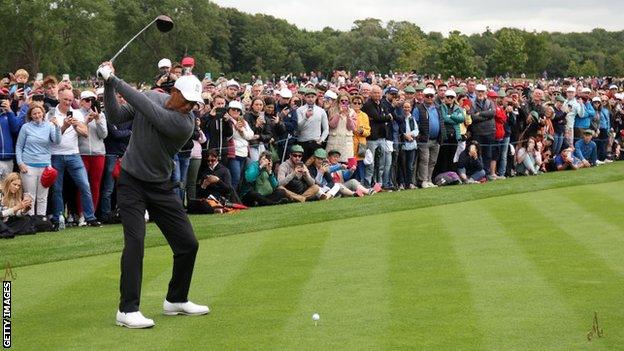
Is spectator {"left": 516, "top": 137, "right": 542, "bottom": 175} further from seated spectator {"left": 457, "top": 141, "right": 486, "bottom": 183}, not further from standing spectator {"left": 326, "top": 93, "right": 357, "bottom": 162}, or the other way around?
standing spectator {"left": 326, "top": 93, "right": 357, "bottom": 162}

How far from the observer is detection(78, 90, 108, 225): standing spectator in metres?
17.2

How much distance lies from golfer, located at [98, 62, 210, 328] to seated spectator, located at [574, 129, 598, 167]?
2218 centimetres

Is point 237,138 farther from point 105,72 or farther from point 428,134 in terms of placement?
point 105,72

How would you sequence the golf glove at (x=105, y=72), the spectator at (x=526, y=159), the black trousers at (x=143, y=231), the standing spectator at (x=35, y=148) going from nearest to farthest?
Answer: 1. the golf glove at (x=105, y=72)
2. the black trousers at (x=143, y=231)
3. the standing spectator at (x=35, y=148)
4. the spectator at (x=526, y=159)

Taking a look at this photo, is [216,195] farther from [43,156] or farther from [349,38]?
[349,38]

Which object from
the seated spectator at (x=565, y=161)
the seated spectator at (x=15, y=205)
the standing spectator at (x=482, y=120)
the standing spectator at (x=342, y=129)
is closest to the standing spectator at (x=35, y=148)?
the seated spectator at (x=15, y=205)

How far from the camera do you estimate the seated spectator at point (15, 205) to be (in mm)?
16281

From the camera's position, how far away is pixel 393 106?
2356 cm

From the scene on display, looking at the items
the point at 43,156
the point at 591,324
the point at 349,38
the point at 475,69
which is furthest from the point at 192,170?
the point at 349,38

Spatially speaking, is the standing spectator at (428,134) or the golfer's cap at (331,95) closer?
the golfer's cap at (331,95)

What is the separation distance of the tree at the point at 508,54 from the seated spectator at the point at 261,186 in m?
85.7

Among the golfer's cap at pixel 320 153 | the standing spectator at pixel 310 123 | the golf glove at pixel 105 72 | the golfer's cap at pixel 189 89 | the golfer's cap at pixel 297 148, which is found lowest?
the golfer's cap at pixel 320 153

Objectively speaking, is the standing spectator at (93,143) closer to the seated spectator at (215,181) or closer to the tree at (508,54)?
the seated spectator at (215,181)

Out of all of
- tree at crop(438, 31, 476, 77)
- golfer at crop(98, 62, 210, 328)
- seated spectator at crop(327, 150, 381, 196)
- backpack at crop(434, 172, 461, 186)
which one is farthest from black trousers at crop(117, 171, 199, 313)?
tree at crop(438, 31, 476, 77)
